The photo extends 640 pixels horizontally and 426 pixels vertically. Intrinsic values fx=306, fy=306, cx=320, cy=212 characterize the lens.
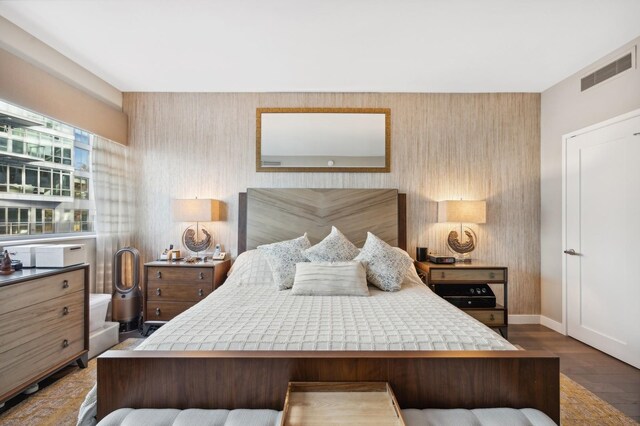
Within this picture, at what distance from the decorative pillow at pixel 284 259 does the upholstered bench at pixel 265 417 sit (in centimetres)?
134

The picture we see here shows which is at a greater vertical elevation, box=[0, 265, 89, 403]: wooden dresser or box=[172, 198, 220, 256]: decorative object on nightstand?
box=[172, 198, 220, 256]: decorative object on nightstand

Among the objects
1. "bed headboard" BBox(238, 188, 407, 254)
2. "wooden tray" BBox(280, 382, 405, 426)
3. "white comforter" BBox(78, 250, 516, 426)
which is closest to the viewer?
"wooden tray" BBox(280, 382, 405, 426)

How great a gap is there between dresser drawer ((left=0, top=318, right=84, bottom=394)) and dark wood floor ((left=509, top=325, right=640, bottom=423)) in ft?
12.8

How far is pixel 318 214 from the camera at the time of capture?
3.44 metres

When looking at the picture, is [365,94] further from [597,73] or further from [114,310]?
[114,310]

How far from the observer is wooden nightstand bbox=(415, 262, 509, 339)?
121 inches

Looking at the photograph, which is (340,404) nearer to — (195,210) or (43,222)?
(195,210)

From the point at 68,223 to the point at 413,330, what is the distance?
341 cm

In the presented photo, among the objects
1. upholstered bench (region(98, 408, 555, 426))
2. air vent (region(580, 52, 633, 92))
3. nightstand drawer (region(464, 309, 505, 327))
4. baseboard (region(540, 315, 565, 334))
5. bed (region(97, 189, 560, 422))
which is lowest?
baseboard (region(540, 315, 565, 334))

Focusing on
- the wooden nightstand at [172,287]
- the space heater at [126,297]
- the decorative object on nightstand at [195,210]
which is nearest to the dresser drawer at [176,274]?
the wooden nightstand at [172,287]

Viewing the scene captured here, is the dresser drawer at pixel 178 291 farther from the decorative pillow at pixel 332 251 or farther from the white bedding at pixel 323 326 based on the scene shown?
the decorative pillow at pixel 332 251

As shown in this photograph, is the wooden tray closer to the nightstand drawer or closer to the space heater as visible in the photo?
the nightstand drawer

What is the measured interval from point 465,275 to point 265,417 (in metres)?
2.55

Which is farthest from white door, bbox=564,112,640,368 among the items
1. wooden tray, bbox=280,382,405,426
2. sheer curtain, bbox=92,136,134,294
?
sheer curtain, bbox=92,136,134,294
